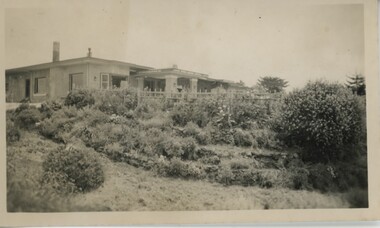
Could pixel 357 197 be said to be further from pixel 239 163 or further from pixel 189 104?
pixel 189 104

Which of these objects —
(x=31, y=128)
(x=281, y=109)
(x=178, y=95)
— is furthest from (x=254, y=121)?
(x=31, y=128)

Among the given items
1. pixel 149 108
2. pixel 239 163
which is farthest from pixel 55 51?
pixel 239 163

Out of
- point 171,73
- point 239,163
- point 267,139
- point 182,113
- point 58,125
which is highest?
point 171,73

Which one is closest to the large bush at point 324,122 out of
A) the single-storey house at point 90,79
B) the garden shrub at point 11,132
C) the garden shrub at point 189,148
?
the single-storey house at point 90,79

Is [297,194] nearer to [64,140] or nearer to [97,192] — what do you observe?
[97,192]

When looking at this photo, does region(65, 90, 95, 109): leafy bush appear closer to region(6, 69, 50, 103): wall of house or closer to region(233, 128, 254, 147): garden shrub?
region(6, 69, 50, 103): wall of house

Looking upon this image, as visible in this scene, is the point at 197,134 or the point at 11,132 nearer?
the point at 11,132
